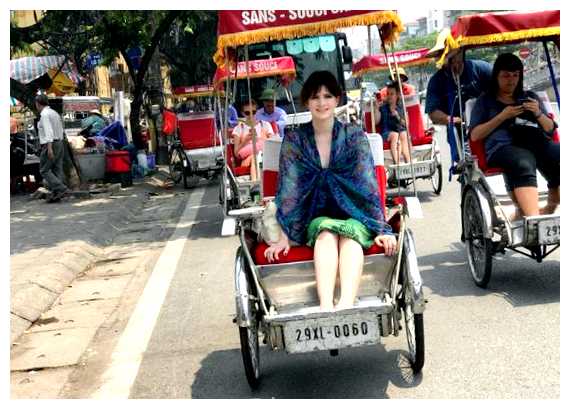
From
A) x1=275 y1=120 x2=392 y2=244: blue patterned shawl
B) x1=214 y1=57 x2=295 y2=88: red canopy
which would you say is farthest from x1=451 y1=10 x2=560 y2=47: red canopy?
x1=214 y1=57 x2=295 y2=88: red canopy

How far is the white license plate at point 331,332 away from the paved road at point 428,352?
0.37 metres

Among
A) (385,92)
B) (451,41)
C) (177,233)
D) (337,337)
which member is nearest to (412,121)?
(385,92)

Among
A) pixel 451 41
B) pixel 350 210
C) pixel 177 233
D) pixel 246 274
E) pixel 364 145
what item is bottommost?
pixel 177 233

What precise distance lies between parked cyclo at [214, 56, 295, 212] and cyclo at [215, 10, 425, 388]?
80.8 inches

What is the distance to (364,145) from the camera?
4.92 m

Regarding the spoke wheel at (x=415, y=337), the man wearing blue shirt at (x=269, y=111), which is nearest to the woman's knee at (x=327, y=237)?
the spoke wheel at (x=415, y=337)

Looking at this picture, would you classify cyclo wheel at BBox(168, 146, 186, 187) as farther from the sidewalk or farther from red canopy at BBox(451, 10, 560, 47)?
red canopy at BBox(451, 10, 560, 47)

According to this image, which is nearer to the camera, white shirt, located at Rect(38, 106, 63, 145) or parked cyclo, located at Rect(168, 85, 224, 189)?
white shirt, located at Rect(38, 106, 63, 145)

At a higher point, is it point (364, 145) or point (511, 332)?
point (364, 145)

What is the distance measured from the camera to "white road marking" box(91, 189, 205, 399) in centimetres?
485
